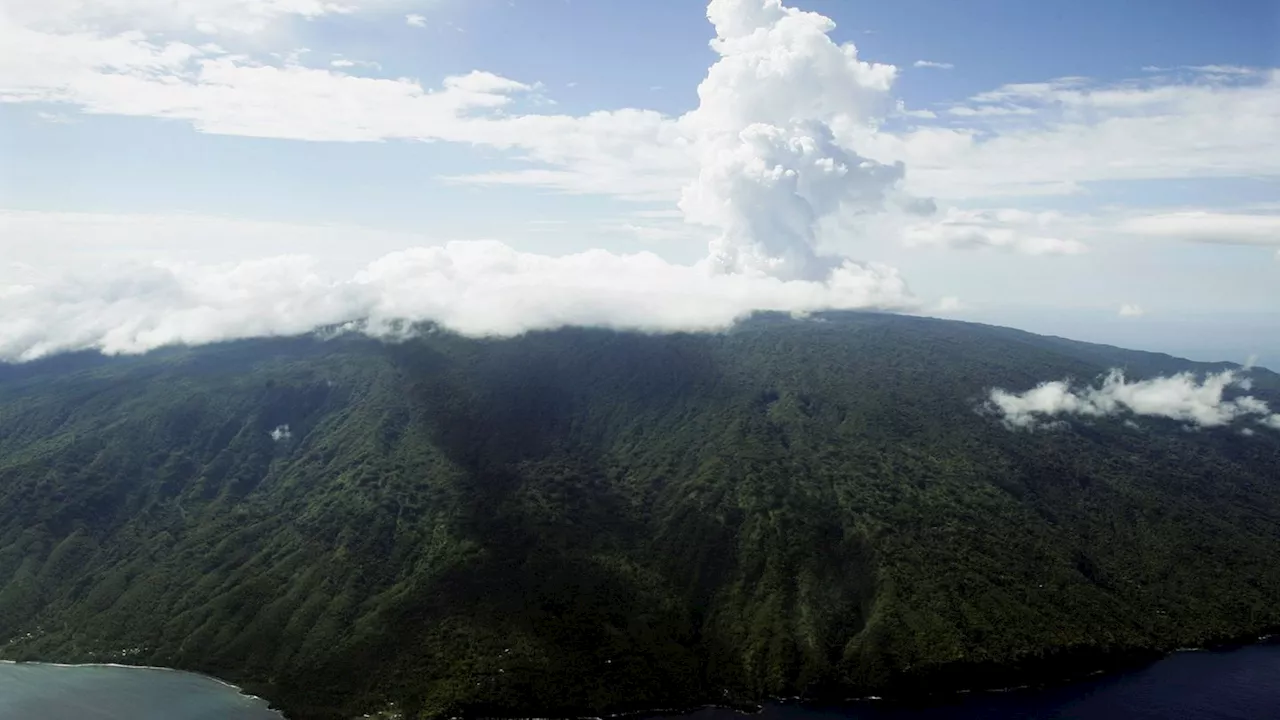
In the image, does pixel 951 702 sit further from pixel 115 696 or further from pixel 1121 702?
pixel 115 696

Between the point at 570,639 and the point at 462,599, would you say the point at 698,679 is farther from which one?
the point at 462,599

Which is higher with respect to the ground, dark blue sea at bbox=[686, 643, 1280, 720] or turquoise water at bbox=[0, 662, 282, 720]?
dark blue sea at bbox=[686, 643, 1280, 720]

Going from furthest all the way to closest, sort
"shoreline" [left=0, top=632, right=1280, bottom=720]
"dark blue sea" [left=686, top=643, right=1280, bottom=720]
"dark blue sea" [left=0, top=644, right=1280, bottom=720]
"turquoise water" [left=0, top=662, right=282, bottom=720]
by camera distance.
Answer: "turquoise water" [left=0, top=662, right=282, bottom=720]
"shoreline" [left=0, top=632, right=1280, bottom=720]
"dark blue sea" [left=0, top=644, right=1280, bottom=720]
"dark blue sea" [left=686, top=643, right=1280, bottom=720]

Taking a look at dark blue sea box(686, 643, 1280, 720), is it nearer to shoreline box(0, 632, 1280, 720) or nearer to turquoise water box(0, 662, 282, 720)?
shoreline box(0, 632, 1280, 720)

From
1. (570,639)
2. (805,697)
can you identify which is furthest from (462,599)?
(805,697)

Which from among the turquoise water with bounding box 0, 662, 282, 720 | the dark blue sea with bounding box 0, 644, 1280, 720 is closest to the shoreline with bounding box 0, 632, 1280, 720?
the dark blue sea with bounding box 0, 644, 1280, 720

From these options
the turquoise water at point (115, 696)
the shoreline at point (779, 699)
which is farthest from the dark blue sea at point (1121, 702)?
the turquoise water at point (115, 696)

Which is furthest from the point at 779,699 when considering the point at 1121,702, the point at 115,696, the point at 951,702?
the point at 115,696
